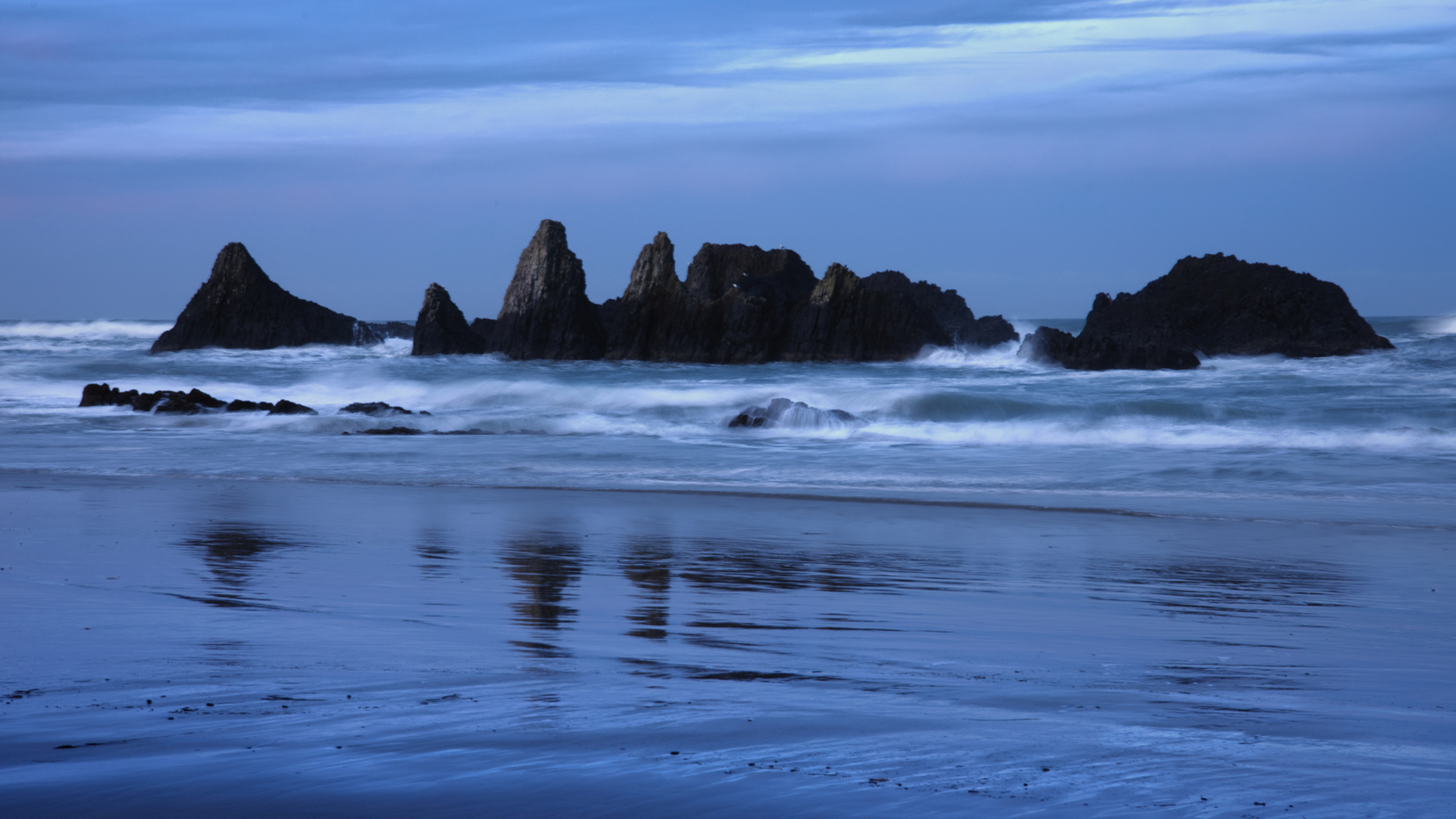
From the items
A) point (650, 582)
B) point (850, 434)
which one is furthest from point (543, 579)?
point (850, 434)

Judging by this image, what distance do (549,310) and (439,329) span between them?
4520 mm

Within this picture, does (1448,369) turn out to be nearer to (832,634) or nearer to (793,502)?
(793,502)

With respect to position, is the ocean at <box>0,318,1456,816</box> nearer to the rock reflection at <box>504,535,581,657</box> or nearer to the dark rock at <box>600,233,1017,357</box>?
the rock reflection at <box>504,535,581,657</box>

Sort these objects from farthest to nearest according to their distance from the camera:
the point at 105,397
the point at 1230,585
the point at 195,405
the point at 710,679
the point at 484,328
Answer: the point at 484,328
the point at 105,397
the point at 195,405
the point at 1230,585
the point at 710,679

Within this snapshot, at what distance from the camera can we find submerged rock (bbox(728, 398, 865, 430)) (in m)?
18.9

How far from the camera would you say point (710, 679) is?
3.08 m

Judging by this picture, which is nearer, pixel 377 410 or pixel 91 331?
pixel 377 410

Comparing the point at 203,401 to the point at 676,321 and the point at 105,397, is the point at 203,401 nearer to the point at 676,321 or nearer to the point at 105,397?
the point at 105,397

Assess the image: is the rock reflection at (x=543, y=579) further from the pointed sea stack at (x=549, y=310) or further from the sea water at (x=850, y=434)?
the pointed sea stack at (x=549, y=310)

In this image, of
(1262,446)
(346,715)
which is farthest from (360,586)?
(1262,446)

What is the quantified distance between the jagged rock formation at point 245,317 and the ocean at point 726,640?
136ft

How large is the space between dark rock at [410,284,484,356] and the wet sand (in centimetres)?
4223

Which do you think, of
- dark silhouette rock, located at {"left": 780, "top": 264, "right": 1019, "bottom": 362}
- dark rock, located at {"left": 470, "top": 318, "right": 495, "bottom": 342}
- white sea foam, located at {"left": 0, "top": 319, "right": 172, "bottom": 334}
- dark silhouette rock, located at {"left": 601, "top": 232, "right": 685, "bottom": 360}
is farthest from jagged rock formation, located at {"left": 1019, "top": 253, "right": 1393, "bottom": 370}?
white sea foam, located at {"left": 0, "top": 319, "right": 172, "bottom": 334}

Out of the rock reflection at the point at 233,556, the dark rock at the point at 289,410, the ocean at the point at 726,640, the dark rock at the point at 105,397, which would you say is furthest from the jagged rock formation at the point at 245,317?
the rock reflection at the point at 233,556
